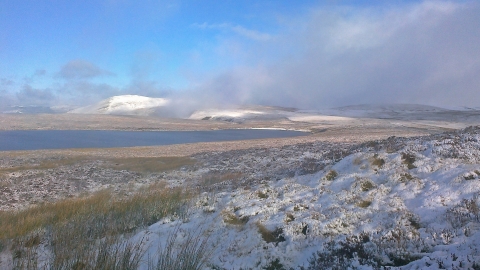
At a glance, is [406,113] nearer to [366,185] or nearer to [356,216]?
[366,185]

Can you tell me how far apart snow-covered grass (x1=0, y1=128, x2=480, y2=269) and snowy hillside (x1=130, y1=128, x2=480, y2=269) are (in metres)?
0.02

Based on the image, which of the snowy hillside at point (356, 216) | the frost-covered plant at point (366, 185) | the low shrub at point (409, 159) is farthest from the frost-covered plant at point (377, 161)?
the frost-covered plant at point (366, 185)

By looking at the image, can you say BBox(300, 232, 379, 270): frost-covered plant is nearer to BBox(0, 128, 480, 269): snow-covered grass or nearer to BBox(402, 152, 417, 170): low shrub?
BBox(0, 128, 480, 269): snow-covered grass

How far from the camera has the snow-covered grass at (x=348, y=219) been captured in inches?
Result: 283

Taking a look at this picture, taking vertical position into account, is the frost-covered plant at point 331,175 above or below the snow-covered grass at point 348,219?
above

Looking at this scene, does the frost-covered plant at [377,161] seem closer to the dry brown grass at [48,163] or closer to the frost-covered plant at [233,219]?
the frost-covered plant at [233,219]

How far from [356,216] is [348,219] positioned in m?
0.29

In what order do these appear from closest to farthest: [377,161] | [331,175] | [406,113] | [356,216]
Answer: [356,216]
[331,175]
[377,161]
[406,113]

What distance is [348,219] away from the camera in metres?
9.01

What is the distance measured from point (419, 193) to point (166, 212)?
7.64 metres

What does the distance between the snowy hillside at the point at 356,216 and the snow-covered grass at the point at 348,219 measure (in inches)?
0.9

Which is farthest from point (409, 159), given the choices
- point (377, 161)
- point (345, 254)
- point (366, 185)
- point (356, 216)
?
point (345, 254)

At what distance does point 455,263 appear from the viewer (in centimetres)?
601

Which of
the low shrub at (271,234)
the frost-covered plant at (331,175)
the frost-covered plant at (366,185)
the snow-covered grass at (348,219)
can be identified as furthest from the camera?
the frost-covered plant at (331,175)
